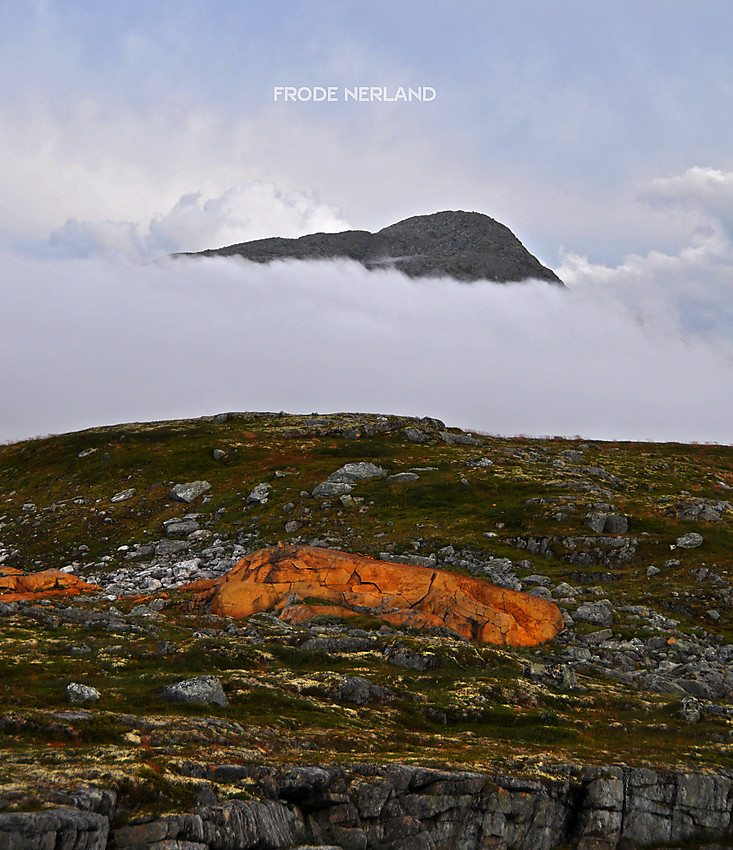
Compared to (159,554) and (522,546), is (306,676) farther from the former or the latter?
(159,554)

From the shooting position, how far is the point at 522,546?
6259cm

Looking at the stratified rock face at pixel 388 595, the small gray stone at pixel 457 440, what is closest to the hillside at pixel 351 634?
the stratified rock face at pixel 388 595

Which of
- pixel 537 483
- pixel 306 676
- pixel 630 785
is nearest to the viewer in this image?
pixel 630 785

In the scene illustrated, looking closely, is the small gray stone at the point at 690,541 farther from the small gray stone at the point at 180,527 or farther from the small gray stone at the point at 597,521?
the small gray stone at the point at 180,527

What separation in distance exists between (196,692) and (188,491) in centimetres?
6250

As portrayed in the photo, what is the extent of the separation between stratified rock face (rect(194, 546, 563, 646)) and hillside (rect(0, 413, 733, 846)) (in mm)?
1933

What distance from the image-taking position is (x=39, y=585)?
4691 cm

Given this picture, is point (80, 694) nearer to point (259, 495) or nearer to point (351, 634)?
point (351, 634)

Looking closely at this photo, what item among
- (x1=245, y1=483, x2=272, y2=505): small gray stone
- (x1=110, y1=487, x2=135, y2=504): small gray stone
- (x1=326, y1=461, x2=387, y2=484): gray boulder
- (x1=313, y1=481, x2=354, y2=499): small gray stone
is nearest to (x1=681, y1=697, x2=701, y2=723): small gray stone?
(x1=313, y1=481, x2=354, y2=499): small gray stone

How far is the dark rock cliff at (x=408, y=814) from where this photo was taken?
1406cm

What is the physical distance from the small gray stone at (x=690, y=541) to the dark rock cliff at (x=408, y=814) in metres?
40.2

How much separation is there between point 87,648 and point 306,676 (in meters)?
9.62

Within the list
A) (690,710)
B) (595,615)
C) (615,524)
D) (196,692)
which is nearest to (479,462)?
(615,524)

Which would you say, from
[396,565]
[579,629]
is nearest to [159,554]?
[396,565]
